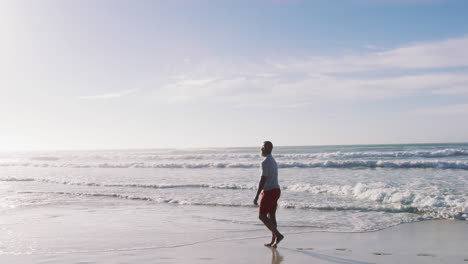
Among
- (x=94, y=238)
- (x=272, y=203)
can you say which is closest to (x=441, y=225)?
(x=272, y=203)

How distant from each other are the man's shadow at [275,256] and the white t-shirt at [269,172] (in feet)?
3.60

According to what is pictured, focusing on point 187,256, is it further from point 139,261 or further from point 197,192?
point 197,192

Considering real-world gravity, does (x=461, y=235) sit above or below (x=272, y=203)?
below

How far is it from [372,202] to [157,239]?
23.7 ft

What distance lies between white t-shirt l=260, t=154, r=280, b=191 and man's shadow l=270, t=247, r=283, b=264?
110 cm

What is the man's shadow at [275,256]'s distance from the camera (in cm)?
570

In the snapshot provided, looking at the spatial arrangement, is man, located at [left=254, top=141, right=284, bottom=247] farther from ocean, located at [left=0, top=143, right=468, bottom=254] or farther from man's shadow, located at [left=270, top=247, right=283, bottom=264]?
ocean, located at [left=0, top=143, right=468, bottom=254]

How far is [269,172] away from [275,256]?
1.41 metres

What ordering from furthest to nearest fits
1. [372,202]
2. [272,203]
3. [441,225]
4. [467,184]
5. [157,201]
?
1. [467,184]
2. [157,201]
3. [372,202]
4. [441,225]
5. [272,203]

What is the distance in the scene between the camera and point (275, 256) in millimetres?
5984

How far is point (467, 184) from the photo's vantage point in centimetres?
1388

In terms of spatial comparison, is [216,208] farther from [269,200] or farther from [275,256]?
[275,256]

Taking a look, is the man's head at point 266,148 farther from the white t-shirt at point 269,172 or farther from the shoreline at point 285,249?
the shoreline at point 285,249

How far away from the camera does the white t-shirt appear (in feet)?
20.3
